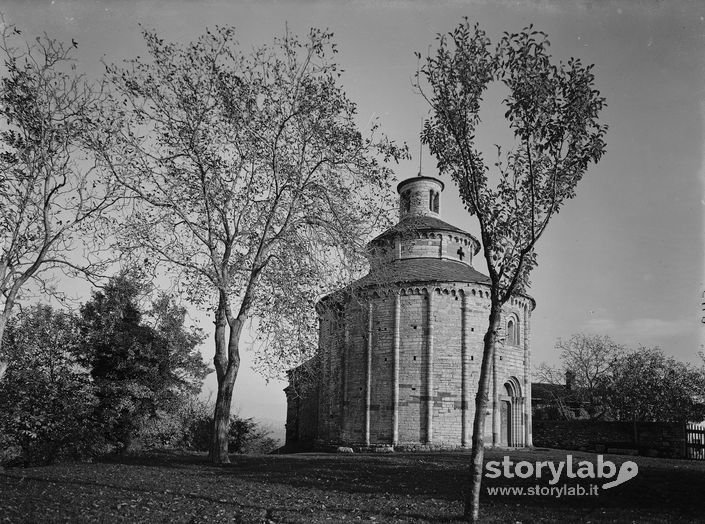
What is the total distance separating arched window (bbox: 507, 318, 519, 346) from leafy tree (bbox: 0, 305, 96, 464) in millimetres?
22339

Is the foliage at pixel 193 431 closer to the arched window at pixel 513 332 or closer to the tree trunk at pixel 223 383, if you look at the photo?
the tree trunk at pixel 223 383

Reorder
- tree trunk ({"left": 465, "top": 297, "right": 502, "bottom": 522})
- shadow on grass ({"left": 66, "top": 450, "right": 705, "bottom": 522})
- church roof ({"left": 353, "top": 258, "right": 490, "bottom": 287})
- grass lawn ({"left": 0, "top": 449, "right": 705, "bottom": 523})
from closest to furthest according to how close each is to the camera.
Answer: tree trunk ({"left": 465, "top": 297, "right": 502, "bottom": 522}) < grass lawn ({"left": 0, "top": 449, "right": 705, "bottom": 523}) < shadow on grass ({"left": 66, "top": 450, "right": 705, "bottom": 522}) < church roof ({"left": 353, "top": 258, "right": 490, "bottom": 287})

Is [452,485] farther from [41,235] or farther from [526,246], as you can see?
[41,235]

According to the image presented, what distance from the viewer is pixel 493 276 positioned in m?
11.6

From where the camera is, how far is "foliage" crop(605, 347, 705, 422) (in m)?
45.3

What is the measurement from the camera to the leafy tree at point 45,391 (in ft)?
95.0

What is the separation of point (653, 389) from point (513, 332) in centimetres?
1918

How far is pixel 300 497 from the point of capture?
12391 millimetres

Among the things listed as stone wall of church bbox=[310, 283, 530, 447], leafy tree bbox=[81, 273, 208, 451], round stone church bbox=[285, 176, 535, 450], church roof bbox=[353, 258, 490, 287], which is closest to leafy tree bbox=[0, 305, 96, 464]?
leafy tree bbox=[81, 273, 208, 451]

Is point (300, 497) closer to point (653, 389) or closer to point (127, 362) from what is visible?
point (127, 362)

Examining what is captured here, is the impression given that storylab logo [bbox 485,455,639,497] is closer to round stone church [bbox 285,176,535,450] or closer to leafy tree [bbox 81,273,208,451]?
round stone church [bbox 285,176,535,450]

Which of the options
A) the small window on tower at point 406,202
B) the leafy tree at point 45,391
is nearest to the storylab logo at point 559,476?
the leafy tree at point 45,391

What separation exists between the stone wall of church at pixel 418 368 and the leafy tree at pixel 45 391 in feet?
40.8

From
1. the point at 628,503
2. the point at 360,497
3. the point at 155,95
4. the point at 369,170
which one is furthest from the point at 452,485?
the point at 155,95
